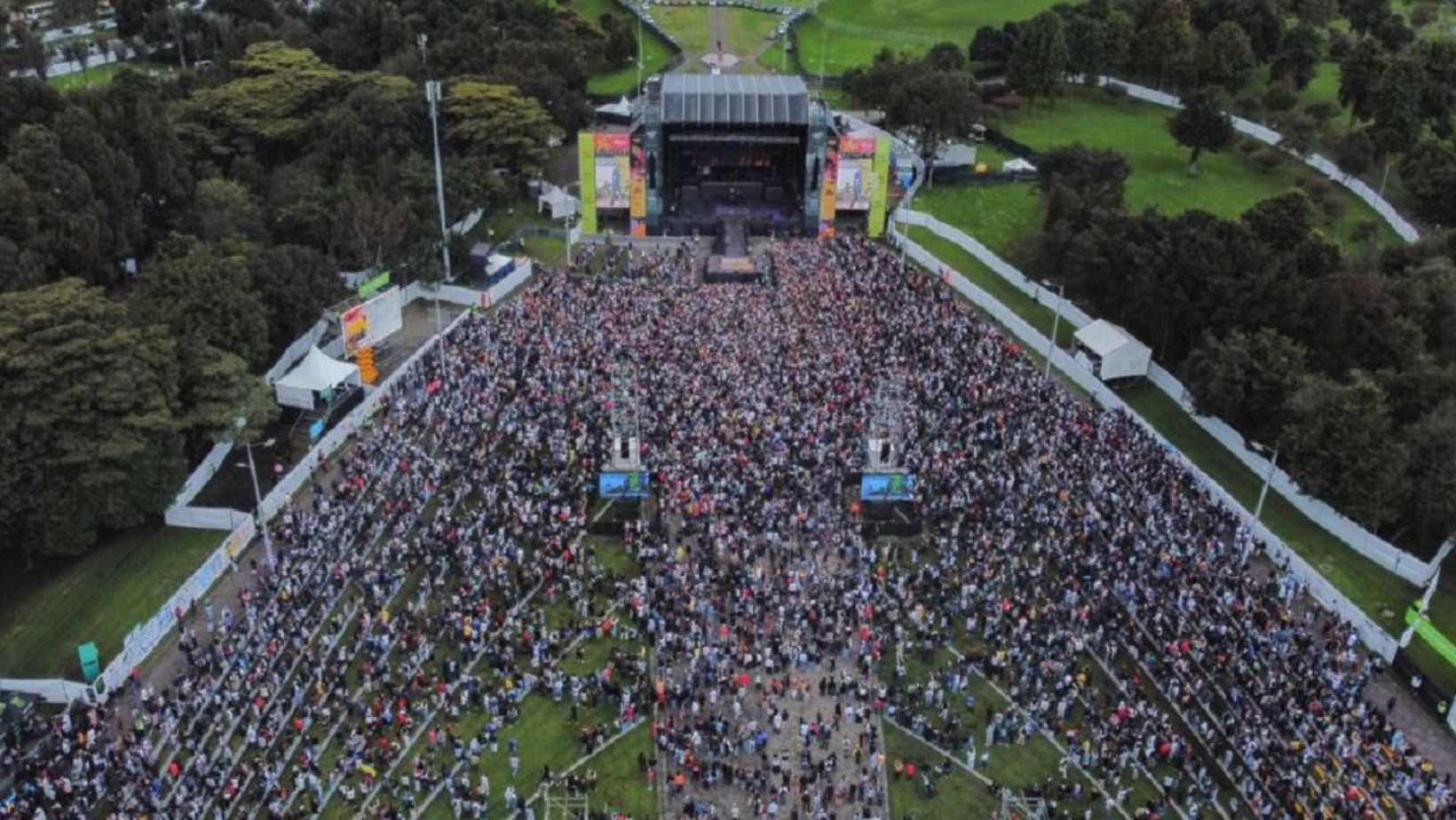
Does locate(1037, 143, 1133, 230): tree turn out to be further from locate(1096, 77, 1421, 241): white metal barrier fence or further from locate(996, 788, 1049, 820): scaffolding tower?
locate(996, 788, 1049, 820): scaffolding tower

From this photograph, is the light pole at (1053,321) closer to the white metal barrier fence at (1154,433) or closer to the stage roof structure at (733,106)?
the white metal barrier fence at (1154,433)

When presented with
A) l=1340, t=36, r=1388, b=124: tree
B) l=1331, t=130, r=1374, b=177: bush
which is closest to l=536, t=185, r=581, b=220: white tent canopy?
l=1331, t=130, r=1374, b=177: bush

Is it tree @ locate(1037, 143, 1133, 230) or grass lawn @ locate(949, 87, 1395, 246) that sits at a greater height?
tree @ locate(1037, 143, 1133, 230)

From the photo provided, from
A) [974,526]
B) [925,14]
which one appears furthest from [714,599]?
[925,14]

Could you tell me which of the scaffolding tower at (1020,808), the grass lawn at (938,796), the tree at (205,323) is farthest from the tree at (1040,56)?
the scaffolding tower at (1020,808)

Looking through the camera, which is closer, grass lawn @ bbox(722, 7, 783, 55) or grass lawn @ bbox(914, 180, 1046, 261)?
grass lawn @ bbox(914, 180, 1046, 261)

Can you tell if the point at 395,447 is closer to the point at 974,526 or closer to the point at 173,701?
the point at 173,701
